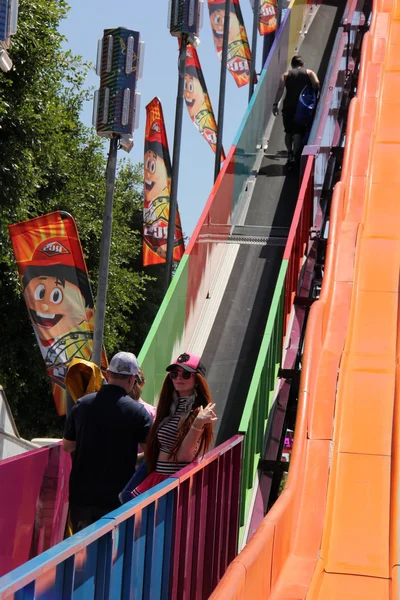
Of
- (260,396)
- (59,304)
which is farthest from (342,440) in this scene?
(59,304)

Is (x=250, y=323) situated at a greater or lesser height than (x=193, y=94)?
lesser

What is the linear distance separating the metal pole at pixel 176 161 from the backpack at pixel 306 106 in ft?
9.20

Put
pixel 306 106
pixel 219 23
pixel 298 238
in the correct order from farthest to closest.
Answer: pixel 219 23, pixel 306 106, pixel 298 238

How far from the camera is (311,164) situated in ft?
43.4

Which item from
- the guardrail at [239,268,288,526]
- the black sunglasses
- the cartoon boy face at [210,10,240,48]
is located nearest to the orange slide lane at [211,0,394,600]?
the guardrail at [239,268,288,526]

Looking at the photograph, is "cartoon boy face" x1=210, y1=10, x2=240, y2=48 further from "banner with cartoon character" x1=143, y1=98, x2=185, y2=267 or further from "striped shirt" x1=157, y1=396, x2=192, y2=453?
"striped shirt" x1=157, y1=396, x2=192, y2=453

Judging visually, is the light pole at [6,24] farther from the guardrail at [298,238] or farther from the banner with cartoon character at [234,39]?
the banner with cartoon character at [234,39]

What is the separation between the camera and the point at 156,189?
1919cm

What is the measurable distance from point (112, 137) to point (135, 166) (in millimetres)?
46968

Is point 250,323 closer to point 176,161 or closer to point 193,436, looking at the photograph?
point 193,436

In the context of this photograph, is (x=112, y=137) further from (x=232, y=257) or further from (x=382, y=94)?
(x=382, y=94)

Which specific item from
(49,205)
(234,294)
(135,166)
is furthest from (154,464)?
(135,166)

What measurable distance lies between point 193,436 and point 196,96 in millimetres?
16125

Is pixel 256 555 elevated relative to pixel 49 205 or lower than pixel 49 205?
lower
